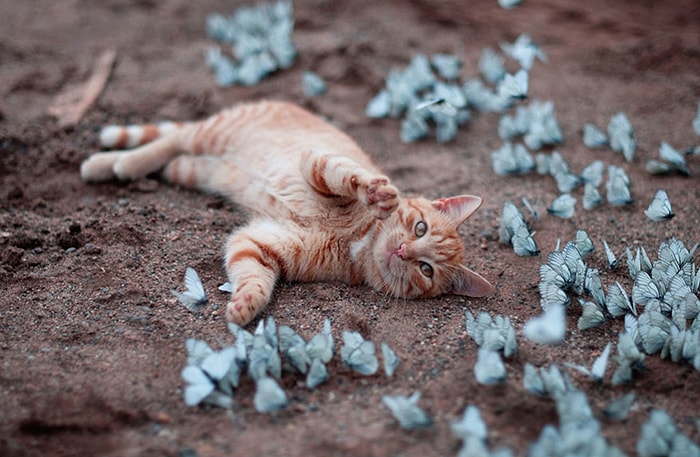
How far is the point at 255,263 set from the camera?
145 inches

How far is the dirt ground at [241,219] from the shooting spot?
8.76ft

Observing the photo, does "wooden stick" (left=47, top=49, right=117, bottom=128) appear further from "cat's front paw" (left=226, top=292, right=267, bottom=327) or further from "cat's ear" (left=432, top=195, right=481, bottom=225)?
"cat's ear" (left=432, top=195, right=481, bottom=225)

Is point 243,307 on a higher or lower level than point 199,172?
higher

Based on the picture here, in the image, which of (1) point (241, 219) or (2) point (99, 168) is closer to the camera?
(1) point (241, 219)

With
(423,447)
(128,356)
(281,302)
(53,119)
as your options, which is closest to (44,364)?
(128,356)

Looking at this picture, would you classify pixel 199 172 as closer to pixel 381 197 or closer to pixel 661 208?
pixel 381 197

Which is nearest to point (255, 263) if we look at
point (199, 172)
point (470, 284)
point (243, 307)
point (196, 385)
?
point (243, 307)

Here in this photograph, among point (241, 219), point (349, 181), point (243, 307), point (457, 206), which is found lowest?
point (241, 219)

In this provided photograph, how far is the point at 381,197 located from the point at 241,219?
141cm

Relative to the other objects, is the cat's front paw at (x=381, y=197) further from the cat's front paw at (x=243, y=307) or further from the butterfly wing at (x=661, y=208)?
the butterfly wing at (x=661, y=208)

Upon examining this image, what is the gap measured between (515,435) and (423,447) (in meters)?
0.37

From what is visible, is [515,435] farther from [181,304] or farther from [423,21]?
[423,21]

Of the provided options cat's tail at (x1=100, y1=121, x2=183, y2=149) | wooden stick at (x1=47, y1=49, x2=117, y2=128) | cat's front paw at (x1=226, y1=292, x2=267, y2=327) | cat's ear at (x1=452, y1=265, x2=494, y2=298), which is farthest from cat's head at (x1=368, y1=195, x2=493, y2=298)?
wooden stick at (x1=47, y1=49, x2=117, y2=128)

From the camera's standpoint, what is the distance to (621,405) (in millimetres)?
2678
